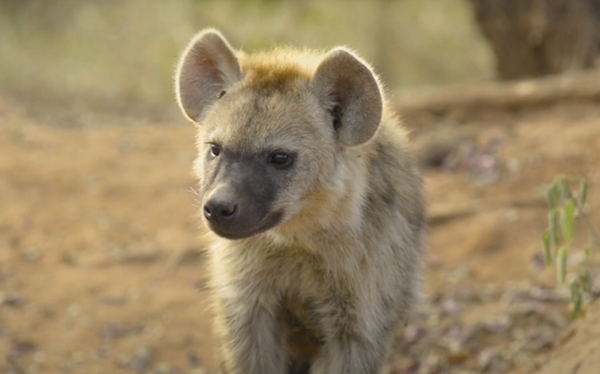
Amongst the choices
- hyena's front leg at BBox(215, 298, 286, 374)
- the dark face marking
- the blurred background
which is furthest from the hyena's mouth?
→ the blurred background

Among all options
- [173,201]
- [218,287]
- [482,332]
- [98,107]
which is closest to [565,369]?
[482,332]

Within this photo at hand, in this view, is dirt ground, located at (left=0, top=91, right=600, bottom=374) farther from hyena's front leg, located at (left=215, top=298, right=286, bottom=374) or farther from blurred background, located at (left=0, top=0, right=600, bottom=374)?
hyena's front leg, located at (left=215, top=298, right=286, bottom=374)

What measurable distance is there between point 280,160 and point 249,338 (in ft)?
2.30

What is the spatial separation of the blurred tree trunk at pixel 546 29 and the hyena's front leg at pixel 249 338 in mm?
→ 4773

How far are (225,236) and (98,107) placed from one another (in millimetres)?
6717

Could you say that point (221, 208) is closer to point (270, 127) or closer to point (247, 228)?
point (247, 228)

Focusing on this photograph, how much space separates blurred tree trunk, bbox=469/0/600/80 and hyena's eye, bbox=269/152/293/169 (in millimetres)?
4875

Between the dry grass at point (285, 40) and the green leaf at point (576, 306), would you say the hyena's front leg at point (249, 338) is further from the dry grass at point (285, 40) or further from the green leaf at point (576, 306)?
the dry grass at point (285, 40)

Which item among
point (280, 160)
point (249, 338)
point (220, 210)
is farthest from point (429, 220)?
point (220, 210)

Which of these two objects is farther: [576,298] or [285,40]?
[285,40]

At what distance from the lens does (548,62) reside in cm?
782

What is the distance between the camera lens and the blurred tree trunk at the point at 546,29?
24.4 feet

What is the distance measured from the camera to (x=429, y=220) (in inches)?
206

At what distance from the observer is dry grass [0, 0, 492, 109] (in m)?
11.5
